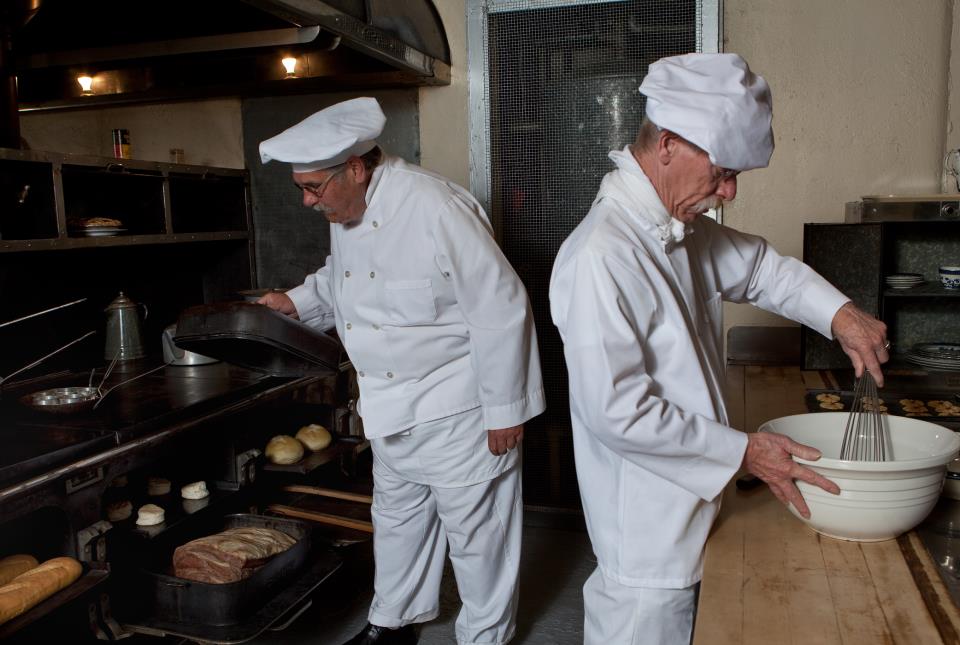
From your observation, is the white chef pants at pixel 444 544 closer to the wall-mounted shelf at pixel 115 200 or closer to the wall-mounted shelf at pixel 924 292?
the wall-mounted shelf at pixel 115 200

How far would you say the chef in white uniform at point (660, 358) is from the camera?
1.31 m

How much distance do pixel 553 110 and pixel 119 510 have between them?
7.30 feet

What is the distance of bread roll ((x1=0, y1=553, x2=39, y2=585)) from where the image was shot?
2029 mm

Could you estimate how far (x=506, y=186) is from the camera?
3.46m

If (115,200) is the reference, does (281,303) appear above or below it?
below

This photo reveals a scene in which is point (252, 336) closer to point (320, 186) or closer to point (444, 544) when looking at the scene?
point (320, 186)

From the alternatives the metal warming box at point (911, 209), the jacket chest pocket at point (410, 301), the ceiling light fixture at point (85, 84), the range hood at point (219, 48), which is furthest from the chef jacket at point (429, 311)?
the ceiling light fixture at point (85, 84)

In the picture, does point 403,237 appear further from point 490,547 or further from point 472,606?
point 472,606

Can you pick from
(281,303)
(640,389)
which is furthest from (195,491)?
(640,389)

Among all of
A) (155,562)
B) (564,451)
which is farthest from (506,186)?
(155,562)

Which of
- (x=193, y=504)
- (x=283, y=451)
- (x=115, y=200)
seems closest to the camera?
(x=193, y=504)

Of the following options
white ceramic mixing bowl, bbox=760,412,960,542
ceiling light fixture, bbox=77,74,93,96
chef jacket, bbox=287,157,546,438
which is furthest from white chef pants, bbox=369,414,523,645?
ceiling light fixture, bbox=77,74,93,96

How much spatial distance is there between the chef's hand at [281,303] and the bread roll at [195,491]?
627 millimetres

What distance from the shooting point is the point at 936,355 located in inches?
107
